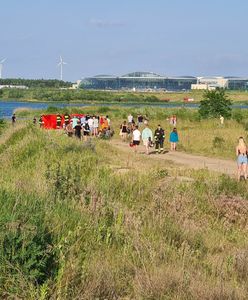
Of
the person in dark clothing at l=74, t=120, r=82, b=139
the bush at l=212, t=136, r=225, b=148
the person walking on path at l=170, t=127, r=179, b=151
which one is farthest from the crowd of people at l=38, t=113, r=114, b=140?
the bush at l=212, t=136, r=225, b=148

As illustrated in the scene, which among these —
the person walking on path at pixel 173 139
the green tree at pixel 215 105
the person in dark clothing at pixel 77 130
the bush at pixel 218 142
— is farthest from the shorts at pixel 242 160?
the green tree at pixel 215 105

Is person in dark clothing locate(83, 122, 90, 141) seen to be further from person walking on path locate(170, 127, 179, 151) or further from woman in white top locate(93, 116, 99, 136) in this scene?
person walking on path locate(170, 127, 179, 151)

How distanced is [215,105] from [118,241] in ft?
171

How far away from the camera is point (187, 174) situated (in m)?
16.2

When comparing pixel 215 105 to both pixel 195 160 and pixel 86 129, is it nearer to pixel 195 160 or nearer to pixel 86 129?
pixel 86 129

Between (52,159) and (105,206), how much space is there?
9.71 meters

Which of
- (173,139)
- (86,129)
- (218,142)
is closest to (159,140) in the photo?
(173,139)

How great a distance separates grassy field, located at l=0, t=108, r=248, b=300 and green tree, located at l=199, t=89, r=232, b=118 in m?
46.7

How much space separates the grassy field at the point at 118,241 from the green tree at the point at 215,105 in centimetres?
4666

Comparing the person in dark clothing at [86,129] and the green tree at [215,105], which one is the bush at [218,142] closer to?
the person in dark clothing at [86,129]

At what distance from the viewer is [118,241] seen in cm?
766

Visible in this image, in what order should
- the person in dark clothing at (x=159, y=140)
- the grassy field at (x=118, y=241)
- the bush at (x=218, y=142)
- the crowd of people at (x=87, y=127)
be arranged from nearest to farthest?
the grassy field at (x=118, y=241)
the person in dark clothing at (x=159, y=140)
the bush at (x=218, y=142)
the crowd of people at (x=87, y=127)

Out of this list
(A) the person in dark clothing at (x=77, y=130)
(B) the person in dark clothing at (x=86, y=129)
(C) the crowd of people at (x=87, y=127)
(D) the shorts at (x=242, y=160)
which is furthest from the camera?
(B) the person in dark clothing at (x=86, y=129)

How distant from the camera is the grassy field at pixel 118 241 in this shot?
6035mm
